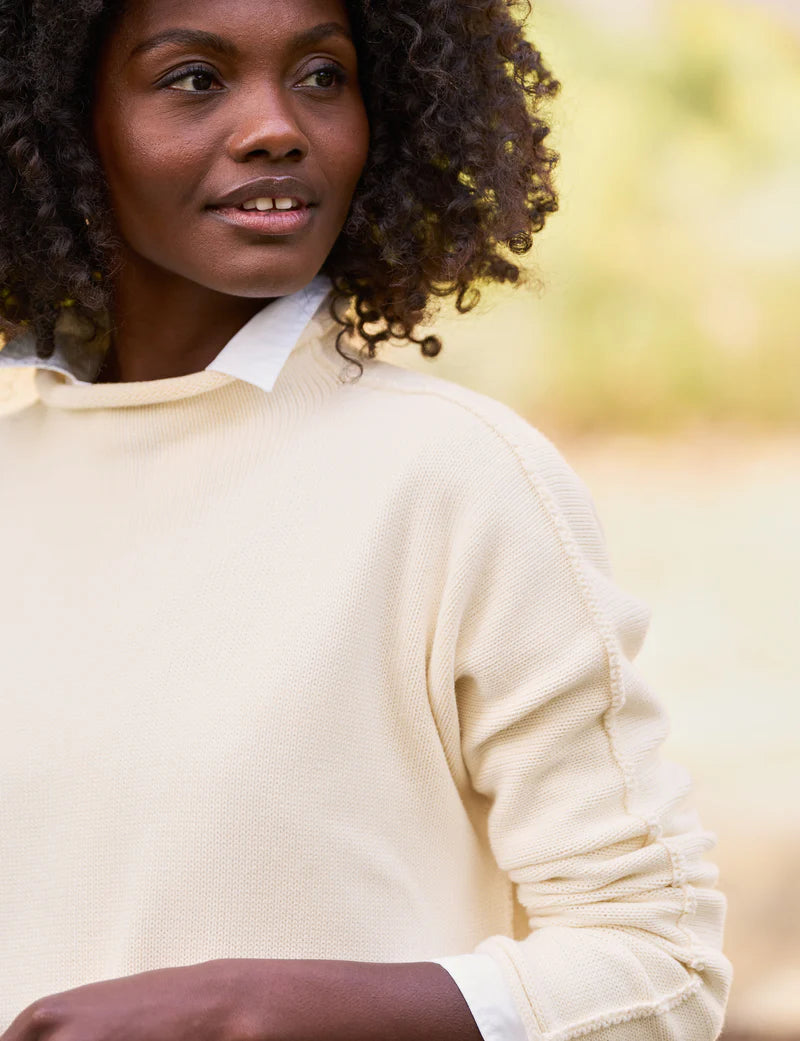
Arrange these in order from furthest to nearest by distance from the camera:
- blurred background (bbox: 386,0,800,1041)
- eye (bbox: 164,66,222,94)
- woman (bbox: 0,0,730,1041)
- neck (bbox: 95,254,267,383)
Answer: blurred background (bbox: 386,0,800,1041) → neck (bbox: 95,254,267,383) → eye (bbox: 164,66,222,94) → woman (bbox: 0,0,730,1041)

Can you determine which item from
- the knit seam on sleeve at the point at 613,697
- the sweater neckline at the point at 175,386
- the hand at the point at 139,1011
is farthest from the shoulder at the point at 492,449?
the hand at the point at 139,1011

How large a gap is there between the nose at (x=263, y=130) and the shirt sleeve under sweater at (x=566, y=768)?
1.11 ft

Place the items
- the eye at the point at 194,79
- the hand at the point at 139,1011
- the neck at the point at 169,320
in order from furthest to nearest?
the neck at the point at 169,320 < the eye at the point at 194,79 < the hand at the point at 139,1011

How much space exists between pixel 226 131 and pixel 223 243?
0.10m

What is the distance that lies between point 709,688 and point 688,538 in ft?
2.90

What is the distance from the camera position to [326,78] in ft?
4.72

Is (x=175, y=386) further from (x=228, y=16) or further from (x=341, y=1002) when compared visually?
(x=341, y=1002)

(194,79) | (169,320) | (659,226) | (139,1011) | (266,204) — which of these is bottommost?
(139,1011)

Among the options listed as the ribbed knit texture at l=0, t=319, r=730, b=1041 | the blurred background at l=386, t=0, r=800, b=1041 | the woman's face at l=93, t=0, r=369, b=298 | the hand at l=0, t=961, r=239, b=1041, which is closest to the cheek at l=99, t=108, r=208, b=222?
the woman's face at l=93, t=0, r=369, b=298

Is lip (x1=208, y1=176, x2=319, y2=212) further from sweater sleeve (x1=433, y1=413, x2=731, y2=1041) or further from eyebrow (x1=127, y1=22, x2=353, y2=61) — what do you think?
sweater sleeve (x1=433, y1=413, x2=731, y2=1041)

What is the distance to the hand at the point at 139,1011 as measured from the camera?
1.16 m

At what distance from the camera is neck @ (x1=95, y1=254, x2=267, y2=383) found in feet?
4.99

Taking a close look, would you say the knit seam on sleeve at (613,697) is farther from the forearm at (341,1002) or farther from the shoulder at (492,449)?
the forearm at (341,1002)

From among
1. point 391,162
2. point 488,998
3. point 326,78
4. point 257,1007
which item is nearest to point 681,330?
point 391,162
